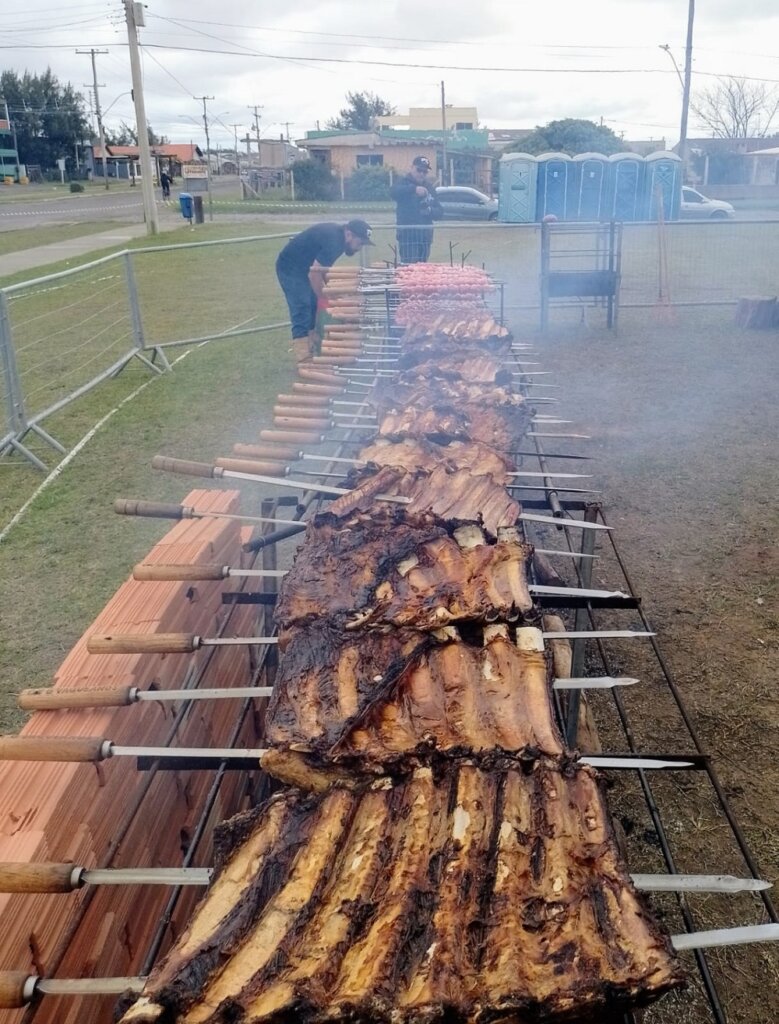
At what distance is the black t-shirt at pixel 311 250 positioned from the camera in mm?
11141

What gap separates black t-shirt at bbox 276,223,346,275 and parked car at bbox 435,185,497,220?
2310 centimetres

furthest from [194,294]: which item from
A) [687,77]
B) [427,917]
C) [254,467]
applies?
[687,77]

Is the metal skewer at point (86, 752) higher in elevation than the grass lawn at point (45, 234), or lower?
lower

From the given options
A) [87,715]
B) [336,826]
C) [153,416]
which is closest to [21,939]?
[87,715]

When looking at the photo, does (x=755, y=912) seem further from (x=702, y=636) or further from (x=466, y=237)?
(x=466, y=237)

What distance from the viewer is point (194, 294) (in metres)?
19.1

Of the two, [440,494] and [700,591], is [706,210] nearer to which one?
[700,591]

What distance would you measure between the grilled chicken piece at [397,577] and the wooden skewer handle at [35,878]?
1.06m

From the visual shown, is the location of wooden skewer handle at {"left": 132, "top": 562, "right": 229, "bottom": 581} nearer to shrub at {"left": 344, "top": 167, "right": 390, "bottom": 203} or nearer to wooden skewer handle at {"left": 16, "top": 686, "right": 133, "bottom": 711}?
wooden skewer handle at {"left": 16, "top": 686, "right": 133, "bottom": 711}

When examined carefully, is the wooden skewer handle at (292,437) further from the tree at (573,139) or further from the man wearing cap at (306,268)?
the tree at (573,139)

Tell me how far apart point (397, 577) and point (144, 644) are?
96 centimetres

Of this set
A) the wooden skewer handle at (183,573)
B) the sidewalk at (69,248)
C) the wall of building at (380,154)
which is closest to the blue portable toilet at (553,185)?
the sidewalk at (69,248)

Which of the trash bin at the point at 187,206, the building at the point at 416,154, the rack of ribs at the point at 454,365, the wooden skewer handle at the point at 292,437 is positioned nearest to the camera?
the wooden skewer handle at the point at 292,437

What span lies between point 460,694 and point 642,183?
112ft
